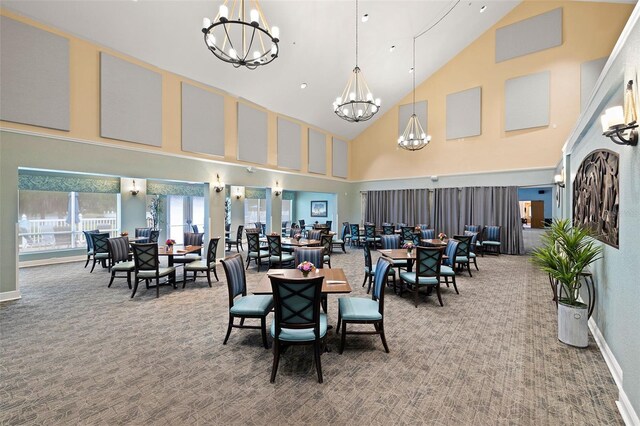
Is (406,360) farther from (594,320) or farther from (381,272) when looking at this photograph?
(594,320)

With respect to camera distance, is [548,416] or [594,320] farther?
→ [594,320]

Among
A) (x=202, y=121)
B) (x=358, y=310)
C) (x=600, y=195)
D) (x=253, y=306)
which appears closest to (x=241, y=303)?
(x=253, y=306)

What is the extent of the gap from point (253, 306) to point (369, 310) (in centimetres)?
131

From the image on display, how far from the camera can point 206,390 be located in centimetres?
247

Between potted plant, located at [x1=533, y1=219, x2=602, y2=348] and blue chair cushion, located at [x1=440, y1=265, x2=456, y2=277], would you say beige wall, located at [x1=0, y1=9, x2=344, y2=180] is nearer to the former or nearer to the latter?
blue chair cushion, located at [x1=440, y1=265, x2=456, y2=277]

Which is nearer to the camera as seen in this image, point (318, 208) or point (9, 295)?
point (9, 295)

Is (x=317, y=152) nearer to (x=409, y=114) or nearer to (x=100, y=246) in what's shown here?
(x=409, y=114)

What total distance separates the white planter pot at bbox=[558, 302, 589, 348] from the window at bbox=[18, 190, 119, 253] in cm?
1103

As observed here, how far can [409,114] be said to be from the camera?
1153 centimetres

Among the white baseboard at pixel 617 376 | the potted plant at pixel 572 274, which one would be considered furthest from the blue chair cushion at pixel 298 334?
the potted plant at pixel 572 274

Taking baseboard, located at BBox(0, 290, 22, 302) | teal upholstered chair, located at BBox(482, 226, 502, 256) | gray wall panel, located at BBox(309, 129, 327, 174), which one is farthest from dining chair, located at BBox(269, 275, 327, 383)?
gray wall panel, located at BBox(309, 129, 327, 174)

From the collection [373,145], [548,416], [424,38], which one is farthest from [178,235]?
[548,416]

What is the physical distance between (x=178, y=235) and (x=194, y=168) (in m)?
5.20

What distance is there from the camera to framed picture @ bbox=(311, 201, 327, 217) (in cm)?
1466
